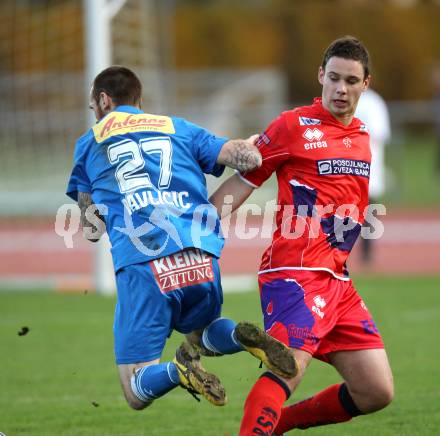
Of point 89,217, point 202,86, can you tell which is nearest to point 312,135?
point 89,217

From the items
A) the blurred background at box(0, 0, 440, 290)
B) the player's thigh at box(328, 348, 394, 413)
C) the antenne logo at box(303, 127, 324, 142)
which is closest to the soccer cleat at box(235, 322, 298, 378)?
the player's thigh at box(328, 348, 394, 413)

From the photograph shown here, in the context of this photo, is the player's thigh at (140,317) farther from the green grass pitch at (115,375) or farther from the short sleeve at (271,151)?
the green grass pitch at (115,375)

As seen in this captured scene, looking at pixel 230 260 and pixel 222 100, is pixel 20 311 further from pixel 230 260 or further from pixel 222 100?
pixel 222 100

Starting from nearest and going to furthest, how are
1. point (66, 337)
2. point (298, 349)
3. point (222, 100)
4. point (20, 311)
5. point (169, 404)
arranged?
point (298, 349), point (169, 404), point (66, 337), point (20, 311), point (222, 100)

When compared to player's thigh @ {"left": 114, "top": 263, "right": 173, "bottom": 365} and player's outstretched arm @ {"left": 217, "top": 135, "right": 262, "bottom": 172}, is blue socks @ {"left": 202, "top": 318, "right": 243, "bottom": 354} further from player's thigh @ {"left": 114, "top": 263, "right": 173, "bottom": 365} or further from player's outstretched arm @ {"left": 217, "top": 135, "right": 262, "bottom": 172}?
player's outstretched arm @ {"left": 217, "top": 135, "right": 262, "bottom": 172}

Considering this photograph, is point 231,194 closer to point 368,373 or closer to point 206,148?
point 206,148

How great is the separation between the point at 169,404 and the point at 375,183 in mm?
6712

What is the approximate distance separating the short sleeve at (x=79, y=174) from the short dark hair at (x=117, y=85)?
0.97 feet

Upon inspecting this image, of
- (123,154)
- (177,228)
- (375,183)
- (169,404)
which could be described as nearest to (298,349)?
(177,228)

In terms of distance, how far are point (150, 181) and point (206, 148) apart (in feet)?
1.19

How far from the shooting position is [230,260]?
1545 cm

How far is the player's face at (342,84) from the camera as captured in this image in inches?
202

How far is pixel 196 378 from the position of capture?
4754 mm

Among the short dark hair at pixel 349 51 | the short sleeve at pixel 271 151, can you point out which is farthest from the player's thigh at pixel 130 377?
the short dark hair at pixel 349 51
